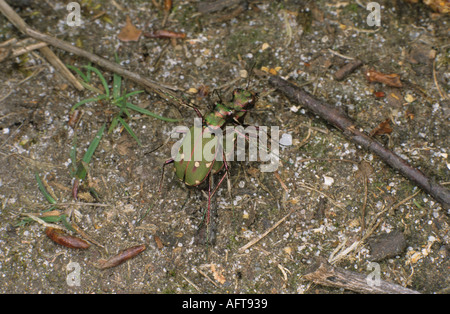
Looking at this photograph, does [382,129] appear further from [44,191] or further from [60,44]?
[60,44]

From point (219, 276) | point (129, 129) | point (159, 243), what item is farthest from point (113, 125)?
point (219, 276)

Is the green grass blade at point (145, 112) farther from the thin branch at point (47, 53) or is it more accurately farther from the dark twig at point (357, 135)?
the dark twig at point (357, 135)

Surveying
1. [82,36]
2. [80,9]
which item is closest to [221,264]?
[82,36]

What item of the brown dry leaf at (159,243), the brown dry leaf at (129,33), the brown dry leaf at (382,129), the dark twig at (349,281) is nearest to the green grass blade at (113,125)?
the brown dry leaf at (129,33)

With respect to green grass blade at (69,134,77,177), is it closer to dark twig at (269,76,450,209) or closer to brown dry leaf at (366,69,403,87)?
dark twig at (269,76,450,209)

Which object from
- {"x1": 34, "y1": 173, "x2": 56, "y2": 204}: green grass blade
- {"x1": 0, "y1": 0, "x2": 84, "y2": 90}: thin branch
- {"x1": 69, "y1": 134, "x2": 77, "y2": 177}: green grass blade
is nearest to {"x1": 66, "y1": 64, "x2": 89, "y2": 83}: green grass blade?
{"x1": 0, "y1": 0, "x2": 84, "y2": 90}: thin branch

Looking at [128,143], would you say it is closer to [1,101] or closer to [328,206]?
[1,101]
